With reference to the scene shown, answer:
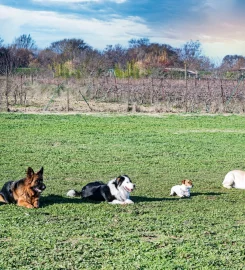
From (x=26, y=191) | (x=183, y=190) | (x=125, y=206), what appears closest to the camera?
(x=26, y=191)

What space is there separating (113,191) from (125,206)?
484 millimetres

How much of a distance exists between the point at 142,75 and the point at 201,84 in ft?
49.2

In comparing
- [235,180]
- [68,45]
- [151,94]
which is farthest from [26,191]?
[68,45]

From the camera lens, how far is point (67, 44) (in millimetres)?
82312

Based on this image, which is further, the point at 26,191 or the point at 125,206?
the point at 125,206

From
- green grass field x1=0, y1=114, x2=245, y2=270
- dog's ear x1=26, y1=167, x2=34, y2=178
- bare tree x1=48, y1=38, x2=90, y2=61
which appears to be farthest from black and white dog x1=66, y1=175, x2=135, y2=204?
bare tree x1=48, y1=38, x2=90, y2=61

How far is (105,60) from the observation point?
57281 mm

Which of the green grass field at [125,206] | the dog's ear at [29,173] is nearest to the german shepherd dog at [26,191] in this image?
the dog's ear at [29,173]

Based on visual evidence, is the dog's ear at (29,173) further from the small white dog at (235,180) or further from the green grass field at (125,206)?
the small white dog at (235,180)

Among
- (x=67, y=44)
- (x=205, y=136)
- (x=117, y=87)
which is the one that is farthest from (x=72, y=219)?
(x=67, y=44)

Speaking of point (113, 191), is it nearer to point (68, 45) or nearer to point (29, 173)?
point (29, 173)

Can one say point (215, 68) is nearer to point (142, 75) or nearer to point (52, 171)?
point (142, 75)

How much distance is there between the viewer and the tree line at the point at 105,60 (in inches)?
1859

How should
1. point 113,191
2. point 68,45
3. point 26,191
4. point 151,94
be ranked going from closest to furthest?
point 26,191, point 113,191, point 151,94, point 68,45
